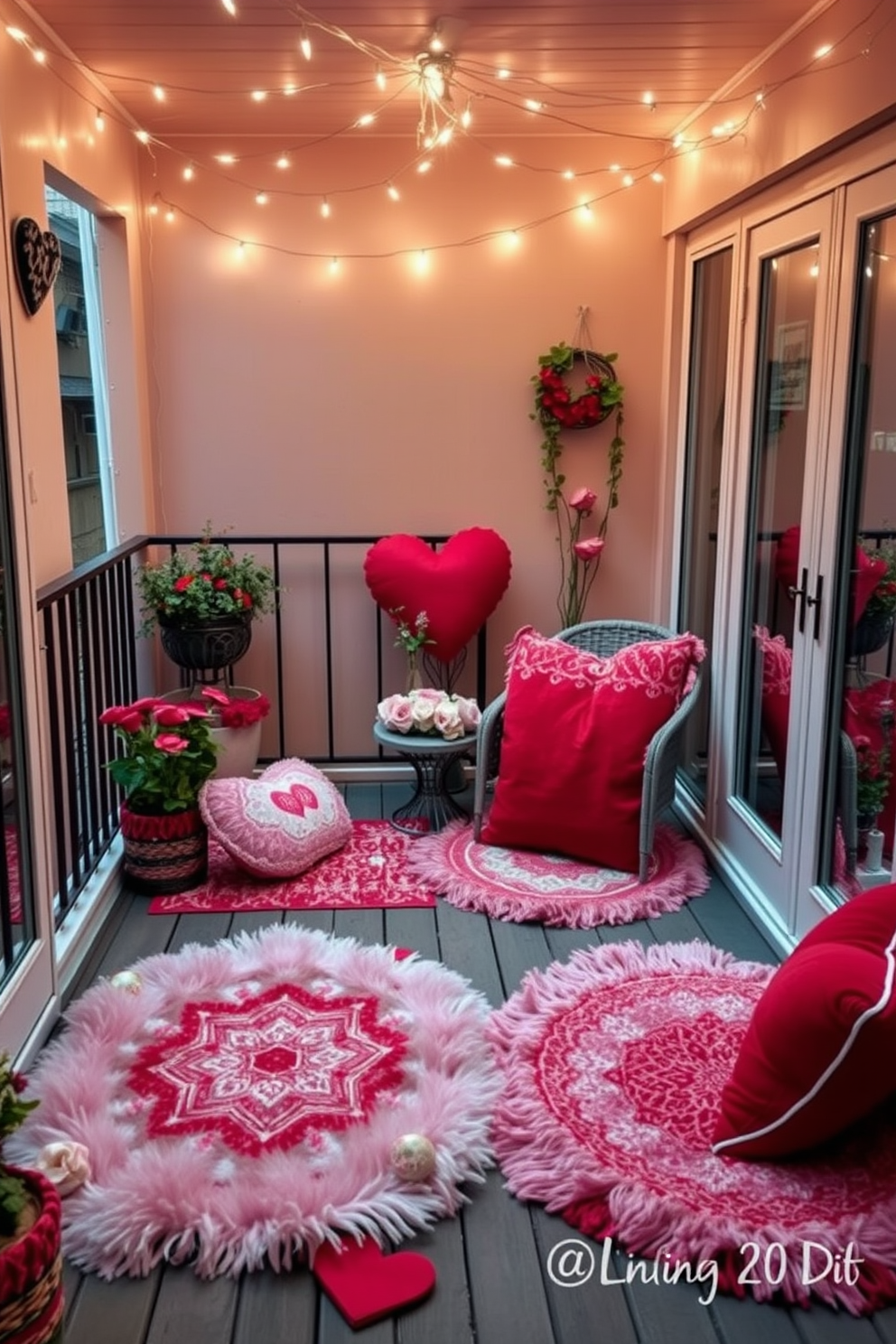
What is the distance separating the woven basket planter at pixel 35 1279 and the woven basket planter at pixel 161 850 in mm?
1703

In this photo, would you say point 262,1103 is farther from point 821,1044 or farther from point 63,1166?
point 821,1044

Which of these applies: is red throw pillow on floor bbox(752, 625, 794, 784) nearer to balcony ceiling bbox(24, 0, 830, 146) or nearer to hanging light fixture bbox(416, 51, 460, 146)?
balcony ceiling bbox(24, 0, 830, 146)

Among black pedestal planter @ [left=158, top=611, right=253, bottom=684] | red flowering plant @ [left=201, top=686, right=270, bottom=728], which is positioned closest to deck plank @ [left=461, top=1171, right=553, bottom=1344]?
red flowering plant @ [left=201, top=686, right=270, bottom=728]

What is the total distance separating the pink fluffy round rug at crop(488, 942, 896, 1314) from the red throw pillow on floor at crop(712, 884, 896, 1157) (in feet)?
0.30

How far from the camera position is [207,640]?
3873 mm

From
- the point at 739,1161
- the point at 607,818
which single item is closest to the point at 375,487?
the point at 607,818

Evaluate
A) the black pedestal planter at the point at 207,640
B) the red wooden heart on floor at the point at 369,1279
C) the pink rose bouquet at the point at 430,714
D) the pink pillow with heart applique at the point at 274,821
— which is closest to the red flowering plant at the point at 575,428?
the pink rose bouquet at the point at 430,714

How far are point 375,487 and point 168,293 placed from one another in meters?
1.01

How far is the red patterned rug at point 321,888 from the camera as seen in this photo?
10.8 feet

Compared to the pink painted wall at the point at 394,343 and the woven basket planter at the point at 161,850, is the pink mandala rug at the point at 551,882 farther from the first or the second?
the pink painted wall at the point at 394,343

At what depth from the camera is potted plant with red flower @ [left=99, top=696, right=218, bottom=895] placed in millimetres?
3260

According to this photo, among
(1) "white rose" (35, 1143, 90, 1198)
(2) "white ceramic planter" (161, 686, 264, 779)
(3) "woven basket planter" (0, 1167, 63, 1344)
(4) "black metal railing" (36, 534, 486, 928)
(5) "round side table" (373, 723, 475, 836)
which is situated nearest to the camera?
(3) "woven basket planter" (0, 1167, 63, 1344)

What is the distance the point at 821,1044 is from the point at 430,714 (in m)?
2.00

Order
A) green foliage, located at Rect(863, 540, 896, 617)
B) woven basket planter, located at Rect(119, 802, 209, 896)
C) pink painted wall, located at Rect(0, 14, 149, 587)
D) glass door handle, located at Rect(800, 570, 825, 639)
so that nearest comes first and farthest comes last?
green foliage, located at Rect(863, 540, 896, 617), pink painted wall, located at Rect(0, 14, 149, 587), glass door handle, located at Rect(800, 570, 825, 639), woven basket planter, located at Rect(119, 802, 209, 896)
